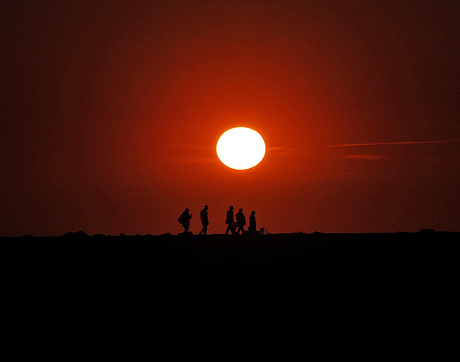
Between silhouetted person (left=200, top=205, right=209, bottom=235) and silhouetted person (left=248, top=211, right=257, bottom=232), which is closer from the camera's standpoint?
silhouetted person (left=200, top=205, right=209, bottom=235)

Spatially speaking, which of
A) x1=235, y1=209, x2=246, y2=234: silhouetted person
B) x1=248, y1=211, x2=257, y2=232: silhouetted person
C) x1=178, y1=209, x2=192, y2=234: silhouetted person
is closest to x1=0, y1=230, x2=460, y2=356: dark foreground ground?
x1=178, y1=209, x2=192, y2=234: silhouetted person

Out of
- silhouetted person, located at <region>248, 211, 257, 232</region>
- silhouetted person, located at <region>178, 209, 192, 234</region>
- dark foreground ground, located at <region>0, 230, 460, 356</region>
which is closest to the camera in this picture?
dark foreground ground, located at <region>0, 230, 460, 356</region>

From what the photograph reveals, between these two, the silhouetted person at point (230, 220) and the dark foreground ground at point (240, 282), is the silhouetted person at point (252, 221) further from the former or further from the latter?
the dark foreground ground at point (240, 282)

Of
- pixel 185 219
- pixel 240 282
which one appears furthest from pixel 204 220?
pixel 240 282

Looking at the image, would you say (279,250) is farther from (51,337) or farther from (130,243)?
(51,337)

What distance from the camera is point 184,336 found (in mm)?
18172

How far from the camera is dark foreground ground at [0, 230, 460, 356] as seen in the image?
1884 cm

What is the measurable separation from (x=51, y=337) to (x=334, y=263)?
9861 mm

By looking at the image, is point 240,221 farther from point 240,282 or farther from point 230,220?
point 240,282

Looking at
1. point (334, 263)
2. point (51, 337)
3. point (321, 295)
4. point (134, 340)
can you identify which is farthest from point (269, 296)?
point (51, 337)

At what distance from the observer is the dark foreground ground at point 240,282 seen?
61.8 feet

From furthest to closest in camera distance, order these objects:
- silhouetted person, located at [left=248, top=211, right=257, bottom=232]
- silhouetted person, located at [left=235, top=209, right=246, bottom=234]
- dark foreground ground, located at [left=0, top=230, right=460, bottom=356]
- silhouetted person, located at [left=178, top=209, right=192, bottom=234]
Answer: silhouetted person, located at [left=248, top=211, right=257, bottom=232] < silhouetted person, located at [left=235, top=209, right=246, bottom=234] < silhouetted person, located at [left=178, top=209, right=192, bottom=234] < dark foreground ground, located at [left=0, top=230, right=460, bottom=356]

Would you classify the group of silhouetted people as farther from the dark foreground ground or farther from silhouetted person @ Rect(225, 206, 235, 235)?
the dark foreground ground

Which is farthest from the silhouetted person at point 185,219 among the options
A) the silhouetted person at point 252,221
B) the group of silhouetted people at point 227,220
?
the silhouetted person at point 252,221
